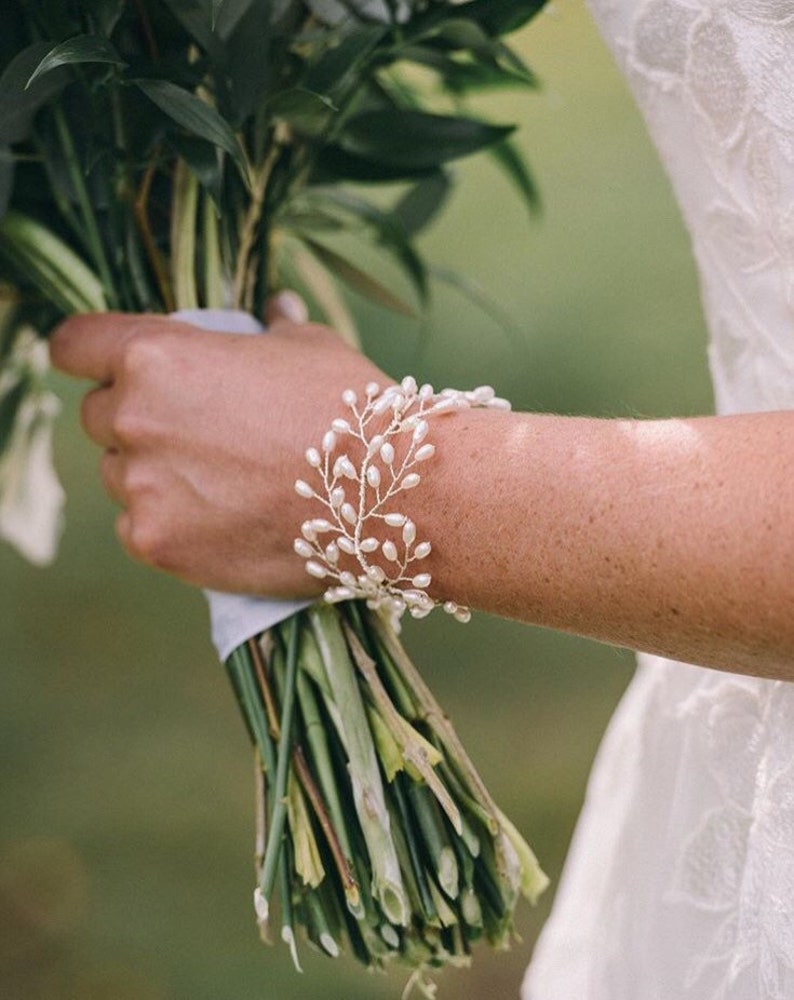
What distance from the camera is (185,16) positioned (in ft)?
2.47

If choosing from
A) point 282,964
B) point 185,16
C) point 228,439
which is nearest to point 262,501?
point 228,439

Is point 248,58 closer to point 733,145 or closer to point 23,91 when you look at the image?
point 23,91

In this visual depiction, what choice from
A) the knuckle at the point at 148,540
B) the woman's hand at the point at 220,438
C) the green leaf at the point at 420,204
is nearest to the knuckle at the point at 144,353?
the woman's hand at the point at 220,438

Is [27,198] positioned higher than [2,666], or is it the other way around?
[27,198]

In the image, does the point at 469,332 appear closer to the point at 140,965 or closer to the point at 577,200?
the point at 577,200

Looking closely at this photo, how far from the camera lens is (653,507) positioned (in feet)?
1.90

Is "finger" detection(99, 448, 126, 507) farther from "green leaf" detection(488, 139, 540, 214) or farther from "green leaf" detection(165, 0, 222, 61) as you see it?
"green leaf" detection(488, 139, 540, 214)

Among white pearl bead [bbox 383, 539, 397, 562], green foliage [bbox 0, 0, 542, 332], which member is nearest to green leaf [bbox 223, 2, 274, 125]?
green foliage [bbox 0, 0, 542, 332]

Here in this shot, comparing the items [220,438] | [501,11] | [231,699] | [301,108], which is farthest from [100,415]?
[231,699]

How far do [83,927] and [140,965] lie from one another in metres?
0.12

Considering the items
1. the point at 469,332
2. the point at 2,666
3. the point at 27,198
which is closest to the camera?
the point at 27,198

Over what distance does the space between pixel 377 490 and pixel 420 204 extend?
0.58 metres

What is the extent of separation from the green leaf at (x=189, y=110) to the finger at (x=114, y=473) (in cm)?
25

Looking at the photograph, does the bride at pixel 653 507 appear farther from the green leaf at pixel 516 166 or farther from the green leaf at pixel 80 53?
the green leaf at pixel 516 166
